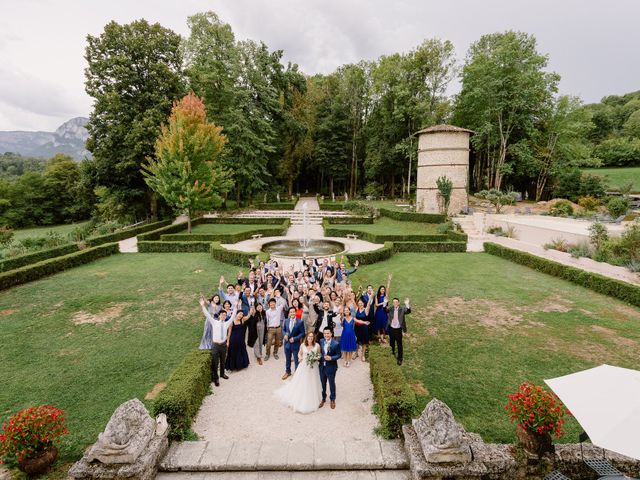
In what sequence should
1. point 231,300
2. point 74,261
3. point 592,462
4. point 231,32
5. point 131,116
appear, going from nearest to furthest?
point 592,462
point 231,300
point 74,261
point 131,116
point 231,32

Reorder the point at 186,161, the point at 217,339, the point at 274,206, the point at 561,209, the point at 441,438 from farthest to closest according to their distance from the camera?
the point at 274,206 → the point at 561,209 → the point at 186,161 → the point at 217,339 → the point at 441,438

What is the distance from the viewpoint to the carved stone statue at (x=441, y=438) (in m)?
5.05

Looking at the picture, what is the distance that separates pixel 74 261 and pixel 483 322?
20.0m

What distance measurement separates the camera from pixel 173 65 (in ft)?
104

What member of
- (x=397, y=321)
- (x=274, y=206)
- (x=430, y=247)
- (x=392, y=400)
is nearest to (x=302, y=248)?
(x=430, y=247)

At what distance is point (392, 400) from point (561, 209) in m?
32.1

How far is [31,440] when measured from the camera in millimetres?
5059

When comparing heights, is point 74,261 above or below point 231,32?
below

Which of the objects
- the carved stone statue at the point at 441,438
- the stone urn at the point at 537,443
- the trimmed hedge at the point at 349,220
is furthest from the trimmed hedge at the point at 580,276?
the trimmed hedge at the point at 349,220

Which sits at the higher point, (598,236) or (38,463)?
(598,236)

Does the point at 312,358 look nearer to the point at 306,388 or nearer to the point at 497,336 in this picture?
the point at 306,388

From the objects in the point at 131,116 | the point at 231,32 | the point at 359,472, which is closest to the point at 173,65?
the point at 131,116

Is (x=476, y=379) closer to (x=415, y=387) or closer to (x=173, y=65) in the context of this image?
(x=415, y=387)

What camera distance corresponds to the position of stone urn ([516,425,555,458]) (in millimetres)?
5211
